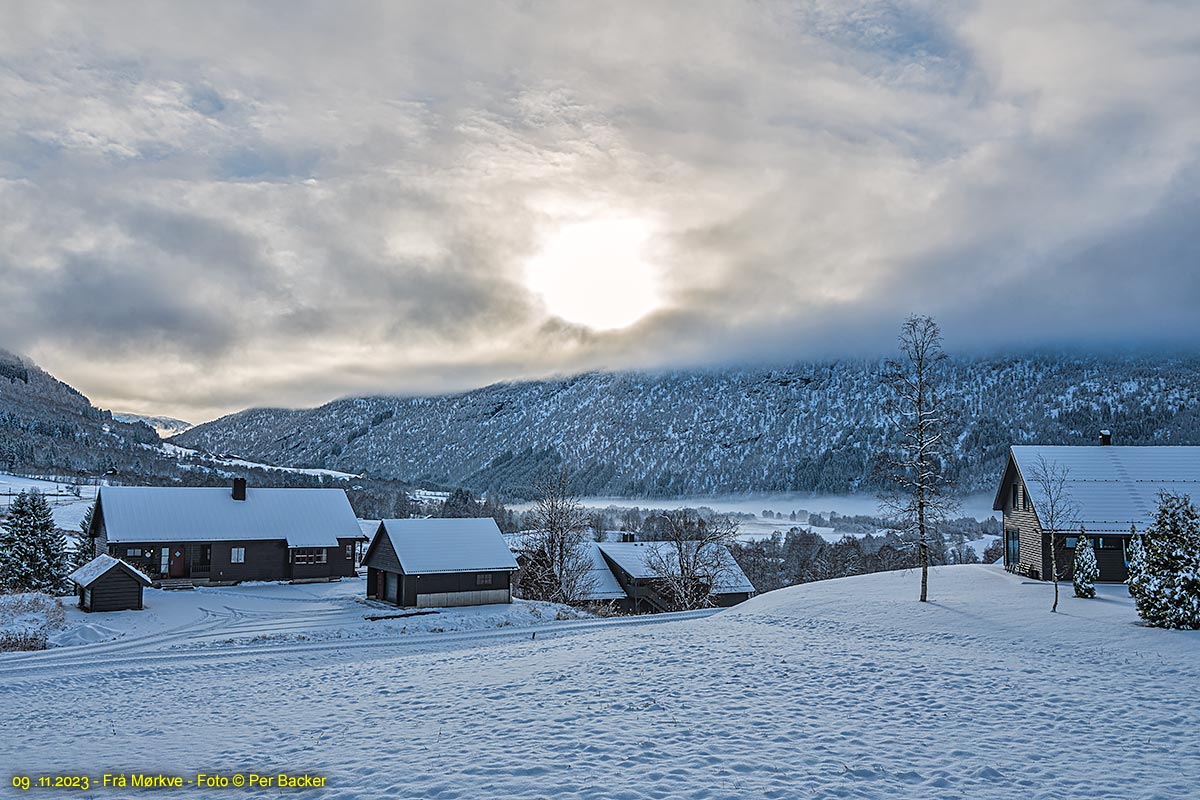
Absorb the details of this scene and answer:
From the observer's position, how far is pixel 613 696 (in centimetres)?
1681

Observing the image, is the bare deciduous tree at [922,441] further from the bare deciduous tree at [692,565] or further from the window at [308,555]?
the window at [308,555]

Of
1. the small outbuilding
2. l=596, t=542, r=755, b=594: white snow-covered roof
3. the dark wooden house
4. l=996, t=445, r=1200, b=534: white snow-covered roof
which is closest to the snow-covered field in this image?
l=996, t=445, r=1200, b=534: white snow-covered roof

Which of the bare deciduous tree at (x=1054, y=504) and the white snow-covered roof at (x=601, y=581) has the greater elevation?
the bare deciduous tree at (x=1054, y=504)

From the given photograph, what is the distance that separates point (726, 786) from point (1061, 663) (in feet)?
51.6

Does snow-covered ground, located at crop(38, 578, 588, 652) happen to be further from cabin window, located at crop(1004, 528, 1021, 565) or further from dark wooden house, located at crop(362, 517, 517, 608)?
cabin window, located at crop(1004, 528, 1021, 565)

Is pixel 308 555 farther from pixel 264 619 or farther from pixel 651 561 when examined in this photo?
pixel 651 561

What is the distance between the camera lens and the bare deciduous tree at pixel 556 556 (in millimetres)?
59062

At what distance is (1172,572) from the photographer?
90.8 ft

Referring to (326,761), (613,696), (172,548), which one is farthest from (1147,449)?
(172,548)

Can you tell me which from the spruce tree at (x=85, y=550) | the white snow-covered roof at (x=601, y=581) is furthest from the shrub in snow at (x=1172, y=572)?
the spruce tree at (x=85, y=550)

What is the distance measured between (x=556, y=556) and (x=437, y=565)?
510 inches

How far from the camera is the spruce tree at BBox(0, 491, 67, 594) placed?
1946 inches

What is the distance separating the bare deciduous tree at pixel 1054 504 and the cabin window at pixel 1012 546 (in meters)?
4.14

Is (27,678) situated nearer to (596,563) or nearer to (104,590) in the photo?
(104,590)
